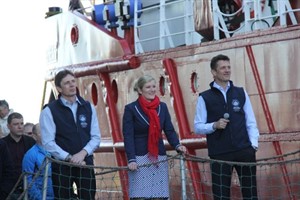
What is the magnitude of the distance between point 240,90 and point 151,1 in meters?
5.84

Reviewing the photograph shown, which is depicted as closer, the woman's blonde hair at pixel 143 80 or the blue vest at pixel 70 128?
A: the blue vest at pixel 70 128

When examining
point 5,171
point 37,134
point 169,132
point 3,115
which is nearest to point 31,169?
point 37,134

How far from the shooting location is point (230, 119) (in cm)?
901

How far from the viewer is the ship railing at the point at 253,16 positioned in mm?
10328

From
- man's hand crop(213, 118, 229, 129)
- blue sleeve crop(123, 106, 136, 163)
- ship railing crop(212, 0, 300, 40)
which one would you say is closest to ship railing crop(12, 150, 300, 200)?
blue sleeve crop(123, 106, 136, 163)

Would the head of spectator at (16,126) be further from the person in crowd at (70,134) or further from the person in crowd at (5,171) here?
the person in crowd at (70,134)

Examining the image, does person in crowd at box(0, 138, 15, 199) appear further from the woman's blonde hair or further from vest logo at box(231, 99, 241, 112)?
vest logo at box(231, 99, 241, 112)

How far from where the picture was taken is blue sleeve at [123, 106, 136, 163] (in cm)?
902

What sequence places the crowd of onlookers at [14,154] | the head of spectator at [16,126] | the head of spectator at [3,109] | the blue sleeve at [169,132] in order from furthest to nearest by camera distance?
the head of spectator at [3,109]
the head of spectator at [16,126]
the crowd of onlookers at [14,154]
the blue sleeve at [169,132]

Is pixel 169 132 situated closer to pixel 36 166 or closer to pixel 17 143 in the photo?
pixel 36 166

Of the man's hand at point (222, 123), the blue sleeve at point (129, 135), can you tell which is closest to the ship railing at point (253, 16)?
the man's hand at point (222, 123)

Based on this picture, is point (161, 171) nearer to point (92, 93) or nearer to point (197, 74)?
point (197, 74)

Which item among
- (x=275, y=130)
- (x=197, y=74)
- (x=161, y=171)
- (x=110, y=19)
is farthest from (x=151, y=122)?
(x=110, y=19)

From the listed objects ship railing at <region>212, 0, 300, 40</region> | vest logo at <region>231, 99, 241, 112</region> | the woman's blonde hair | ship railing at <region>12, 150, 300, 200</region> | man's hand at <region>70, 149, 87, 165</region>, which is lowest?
ship railing at <region>12, 150, 300, 200</region>
